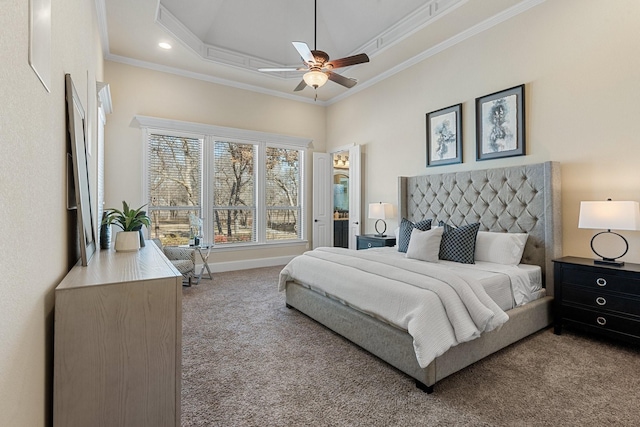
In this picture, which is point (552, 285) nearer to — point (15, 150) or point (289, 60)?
point (15, 150)

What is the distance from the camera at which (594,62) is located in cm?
304

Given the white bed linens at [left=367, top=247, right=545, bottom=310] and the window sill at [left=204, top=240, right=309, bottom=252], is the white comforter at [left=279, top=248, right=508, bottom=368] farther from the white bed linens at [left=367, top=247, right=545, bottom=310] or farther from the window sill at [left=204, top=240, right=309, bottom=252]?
the window sill at [left=204, top=240, right=309, bottom=252]

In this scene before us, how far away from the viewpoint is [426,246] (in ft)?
11.0

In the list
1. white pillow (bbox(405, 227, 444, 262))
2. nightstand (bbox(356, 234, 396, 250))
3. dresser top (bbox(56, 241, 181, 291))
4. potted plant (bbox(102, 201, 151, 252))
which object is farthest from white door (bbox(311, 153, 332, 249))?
dresser top (bbox(56, 241, 181, 291))

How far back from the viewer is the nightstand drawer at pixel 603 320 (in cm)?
251

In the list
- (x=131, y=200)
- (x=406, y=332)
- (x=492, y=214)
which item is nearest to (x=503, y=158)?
(x=492, y=214)

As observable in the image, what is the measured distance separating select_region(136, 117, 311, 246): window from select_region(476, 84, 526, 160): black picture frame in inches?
137

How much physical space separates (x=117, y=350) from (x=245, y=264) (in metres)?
4.53

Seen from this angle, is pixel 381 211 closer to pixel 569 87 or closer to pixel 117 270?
pixel 569 87

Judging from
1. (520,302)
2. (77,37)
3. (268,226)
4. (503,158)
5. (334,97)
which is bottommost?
(520,302)

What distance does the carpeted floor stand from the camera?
5.91 ft

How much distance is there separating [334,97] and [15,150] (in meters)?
6.03

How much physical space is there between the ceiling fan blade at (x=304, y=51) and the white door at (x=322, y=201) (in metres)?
3.30

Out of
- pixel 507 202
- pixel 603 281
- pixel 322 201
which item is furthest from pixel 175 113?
pixel 603 281
